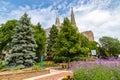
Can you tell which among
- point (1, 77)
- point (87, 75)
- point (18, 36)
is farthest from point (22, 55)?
point (87, 75)

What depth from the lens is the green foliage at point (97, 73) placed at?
633cm

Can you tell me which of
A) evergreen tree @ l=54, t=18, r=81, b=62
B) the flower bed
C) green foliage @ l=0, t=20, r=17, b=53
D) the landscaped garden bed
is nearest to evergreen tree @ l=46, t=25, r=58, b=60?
green foliage @ l=0, t=20, r=17, b=53

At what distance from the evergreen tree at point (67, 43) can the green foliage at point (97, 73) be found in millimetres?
15912

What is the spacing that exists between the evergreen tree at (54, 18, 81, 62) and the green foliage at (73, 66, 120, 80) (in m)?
15.9

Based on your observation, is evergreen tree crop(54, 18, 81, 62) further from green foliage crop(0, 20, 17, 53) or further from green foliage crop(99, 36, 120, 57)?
green foliage crop(99, 36, 120, 57)

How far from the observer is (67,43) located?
931 inches

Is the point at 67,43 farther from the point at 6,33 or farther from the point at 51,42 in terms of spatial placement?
the point at 51,42

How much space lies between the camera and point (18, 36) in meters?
22.4

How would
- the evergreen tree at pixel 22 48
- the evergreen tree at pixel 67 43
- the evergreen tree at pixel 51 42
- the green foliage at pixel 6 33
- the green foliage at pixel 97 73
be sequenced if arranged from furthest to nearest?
the evergreen tree at pixel 51 42
the green foliage at pixel 6 33
the evergreen tree at pixel 67 43
the evergreen tree at pixel 22 48
the green foliage at pixel 97 73

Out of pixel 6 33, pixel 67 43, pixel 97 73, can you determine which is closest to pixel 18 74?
pixel 97 73

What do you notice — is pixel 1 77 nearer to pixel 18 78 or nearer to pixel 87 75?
pixel 18 78

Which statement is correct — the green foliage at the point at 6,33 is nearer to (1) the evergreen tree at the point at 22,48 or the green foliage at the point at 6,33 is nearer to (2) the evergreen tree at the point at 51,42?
(1) the evergreen tree at the point at 22,48

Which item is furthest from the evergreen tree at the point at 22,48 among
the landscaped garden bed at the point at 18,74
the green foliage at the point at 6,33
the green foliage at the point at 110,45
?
the green foliage at the point at 110,45

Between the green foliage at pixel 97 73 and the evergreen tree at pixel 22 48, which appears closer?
the green foliage at pixel 97 73
